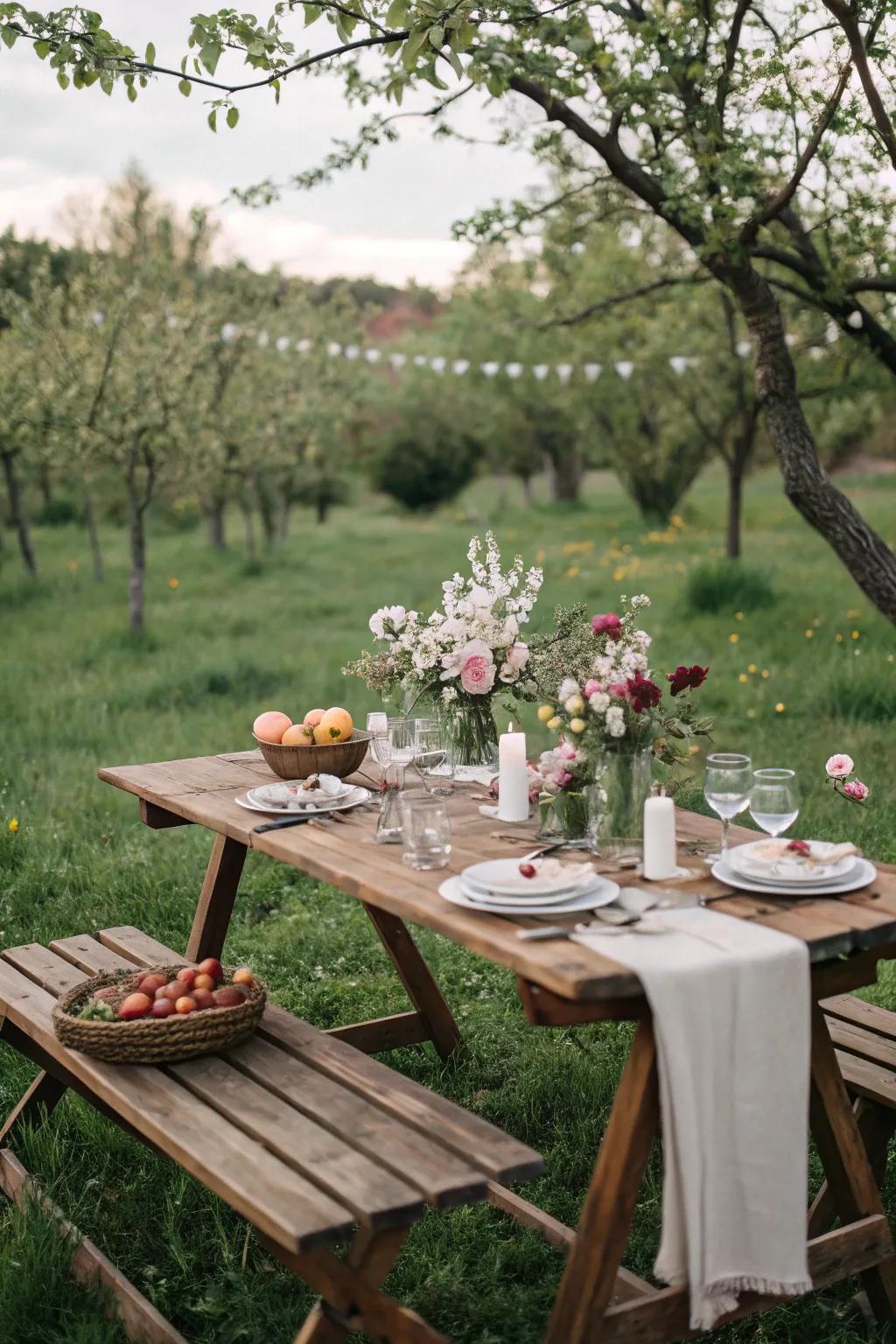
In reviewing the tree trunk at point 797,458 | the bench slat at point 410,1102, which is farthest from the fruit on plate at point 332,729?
the tree trunk at point 797,458

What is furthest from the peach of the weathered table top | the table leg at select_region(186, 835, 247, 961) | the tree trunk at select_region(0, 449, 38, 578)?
the tree trunk at select_region(0, 449, 38, 578)

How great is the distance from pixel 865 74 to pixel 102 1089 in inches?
156

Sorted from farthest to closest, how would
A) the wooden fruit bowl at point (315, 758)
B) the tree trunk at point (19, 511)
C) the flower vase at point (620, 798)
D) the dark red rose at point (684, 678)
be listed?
the tree trunk at point (19, 511) → the wooden fruit bowl at point (315, 758) → the dark red rose at point (684, 678) → the flower vase at point (620, 798)

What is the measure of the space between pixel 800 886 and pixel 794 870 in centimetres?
3

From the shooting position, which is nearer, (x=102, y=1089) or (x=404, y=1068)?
(x=102, y=1089)

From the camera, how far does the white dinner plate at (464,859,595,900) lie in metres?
2.46

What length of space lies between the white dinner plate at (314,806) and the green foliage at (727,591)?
754 centimetres

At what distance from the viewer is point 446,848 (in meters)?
2.73

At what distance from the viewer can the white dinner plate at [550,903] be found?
7.94ft

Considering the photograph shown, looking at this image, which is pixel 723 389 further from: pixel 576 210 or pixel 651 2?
pixel 651 2

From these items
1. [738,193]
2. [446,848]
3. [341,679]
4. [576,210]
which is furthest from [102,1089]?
[341,679]

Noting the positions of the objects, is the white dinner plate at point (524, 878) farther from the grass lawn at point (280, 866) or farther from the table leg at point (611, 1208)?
the grass lawn at point (280, 866)

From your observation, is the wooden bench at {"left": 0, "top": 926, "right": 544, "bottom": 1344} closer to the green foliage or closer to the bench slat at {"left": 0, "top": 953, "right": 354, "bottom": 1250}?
the bench slat at {"left": 0, "top": 953, "right": 354, "bottom": 1250}

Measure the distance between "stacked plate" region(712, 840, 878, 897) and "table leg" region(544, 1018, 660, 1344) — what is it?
44cm
